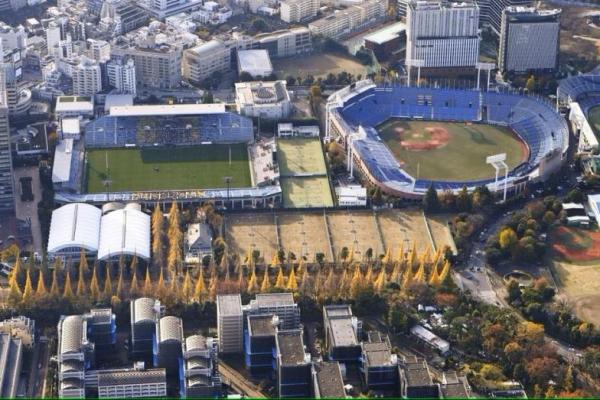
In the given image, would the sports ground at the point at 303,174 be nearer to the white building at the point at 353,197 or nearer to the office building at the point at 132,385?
the white building at the point at 353,197

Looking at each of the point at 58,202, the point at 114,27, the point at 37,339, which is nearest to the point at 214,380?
the point at 37,339

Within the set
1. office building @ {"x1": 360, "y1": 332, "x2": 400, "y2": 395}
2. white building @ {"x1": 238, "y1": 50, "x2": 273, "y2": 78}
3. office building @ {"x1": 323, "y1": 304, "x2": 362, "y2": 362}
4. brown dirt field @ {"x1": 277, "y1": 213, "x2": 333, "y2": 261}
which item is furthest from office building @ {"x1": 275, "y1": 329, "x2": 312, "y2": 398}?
white building @ {"x1": 238, "y1": 50, "x2": 273, "y2": 78}

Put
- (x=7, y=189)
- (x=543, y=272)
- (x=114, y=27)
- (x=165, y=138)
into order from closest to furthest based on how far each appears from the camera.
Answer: (x=543, y=272), (x=7, y=189), (x=165, y=138), (x=114, y=27)

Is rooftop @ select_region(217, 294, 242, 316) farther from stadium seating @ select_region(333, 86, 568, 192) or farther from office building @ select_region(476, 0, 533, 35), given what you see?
office building @ select_region(476, 0, 533, 35)

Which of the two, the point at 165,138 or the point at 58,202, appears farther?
the point at 165,138

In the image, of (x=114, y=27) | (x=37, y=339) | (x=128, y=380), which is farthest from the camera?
(x=114, y=27)

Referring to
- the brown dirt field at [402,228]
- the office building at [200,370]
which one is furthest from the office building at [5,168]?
the brown dirt field at [402,228]

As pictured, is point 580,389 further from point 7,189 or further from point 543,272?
point 7,189
